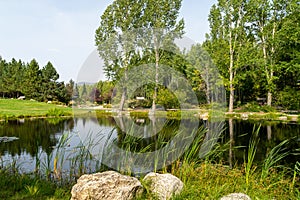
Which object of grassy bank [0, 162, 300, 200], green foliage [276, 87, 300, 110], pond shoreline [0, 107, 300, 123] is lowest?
grassy bank [0, 162, 300, 200]

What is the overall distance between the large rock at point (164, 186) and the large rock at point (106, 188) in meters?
0.17

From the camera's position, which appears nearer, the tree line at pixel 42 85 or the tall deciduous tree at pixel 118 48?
the tall deciduous tree at pixel 118 48

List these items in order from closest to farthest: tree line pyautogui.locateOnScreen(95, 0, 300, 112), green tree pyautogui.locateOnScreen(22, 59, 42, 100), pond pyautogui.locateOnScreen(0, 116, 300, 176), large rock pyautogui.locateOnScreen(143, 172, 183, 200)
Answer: large rock pyautogui.locateOnScreen(143, 172, 183, 200) < pond pyautogui.locateOnScreen(0, 116, 300, 176) < tree line pyautogui.locateOnScreen(95, 0, 300, 112) < green tree pyautogui.locateOnScreen(22, 59, 42, 100)

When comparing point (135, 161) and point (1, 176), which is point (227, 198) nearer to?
point (135, 161)

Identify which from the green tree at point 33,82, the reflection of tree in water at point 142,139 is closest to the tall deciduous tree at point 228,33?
the reflection of tree in water at point 142,139

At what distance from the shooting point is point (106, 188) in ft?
8.66

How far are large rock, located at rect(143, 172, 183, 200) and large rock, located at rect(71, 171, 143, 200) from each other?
17cm

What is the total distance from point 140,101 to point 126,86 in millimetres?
3975

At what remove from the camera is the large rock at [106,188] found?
8.54 feet

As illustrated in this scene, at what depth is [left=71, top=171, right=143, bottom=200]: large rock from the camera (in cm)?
260

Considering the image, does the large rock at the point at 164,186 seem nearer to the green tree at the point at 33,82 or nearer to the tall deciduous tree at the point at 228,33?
the tall deciduous tree at the point at 228,33

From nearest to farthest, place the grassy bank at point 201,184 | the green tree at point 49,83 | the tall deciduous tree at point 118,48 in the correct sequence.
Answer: the grassy bank at point 201,184 → the tall deciduous tree at point 118,48 → the green tree at point 49,83

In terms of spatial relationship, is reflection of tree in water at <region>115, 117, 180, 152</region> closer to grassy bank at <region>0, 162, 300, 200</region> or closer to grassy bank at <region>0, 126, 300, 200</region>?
grassy bank at <region>0, 126, 300, 200</region>

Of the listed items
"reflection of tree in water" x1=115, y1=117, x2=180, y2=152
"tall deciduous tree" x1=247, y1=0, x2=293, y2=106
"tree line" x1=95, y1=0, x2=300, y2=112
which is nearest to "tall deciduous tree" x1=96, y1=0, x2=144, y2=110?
"reflection of tree in water" x1=115, y1=117, x2=180, y2=152
